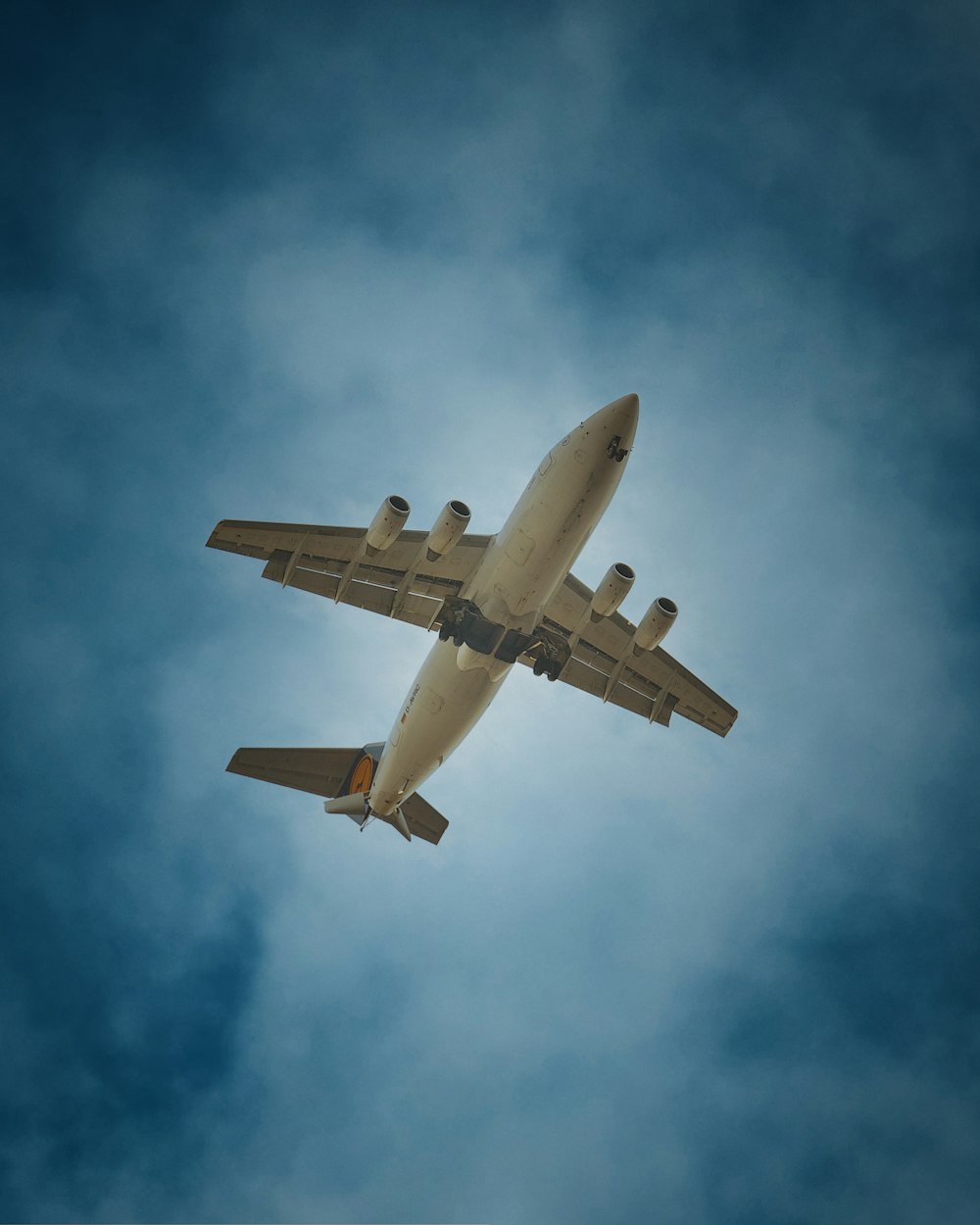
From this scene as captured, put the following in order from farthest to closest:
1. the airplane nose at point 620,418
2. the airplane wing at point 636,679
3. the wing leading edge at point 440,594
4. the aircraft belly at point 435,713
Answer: the airplane wing at point 636,679, the wing leading edge at point 440,594, the aircraft belly at point 435,713, the airplane nose at point 620,418

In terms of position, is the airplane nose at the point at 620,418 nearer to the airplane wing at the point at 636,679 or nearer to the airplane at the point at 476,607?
the airplane at the point at 476,607

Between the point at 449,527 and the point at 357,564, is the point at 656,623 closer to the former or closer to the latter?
the point at 449,527

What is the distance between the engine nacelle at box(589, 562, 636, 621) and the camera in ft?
91.2

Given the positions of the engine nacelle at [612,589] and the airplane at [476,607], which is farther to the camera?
the engine nacelle at [612,589]

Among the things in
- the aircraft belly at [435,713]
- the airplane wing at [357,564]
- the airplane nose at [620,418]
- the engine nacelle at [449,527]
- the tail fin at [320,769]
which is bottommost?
the tail fin at [320,769]

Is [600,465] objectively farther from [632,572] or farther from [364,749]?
[364,749]

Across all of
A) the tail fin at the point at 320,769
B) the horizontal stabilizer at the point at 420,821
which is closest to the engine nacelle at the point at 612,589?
the tail fin at the point at 320,769

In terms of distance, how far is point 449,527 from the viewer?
1030 inches

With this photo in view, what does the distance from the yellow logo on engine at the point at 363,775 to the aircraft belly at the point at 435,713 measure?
2.78m

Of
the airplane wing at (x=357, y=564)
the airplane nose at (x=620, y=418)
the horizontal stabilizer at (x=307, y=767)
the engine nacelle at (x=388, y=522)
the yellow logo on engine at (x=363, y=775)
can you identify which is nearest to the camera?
the airplane nose at (x=620, y=418)

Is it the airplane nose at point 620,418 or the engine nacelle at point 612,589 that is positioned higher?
the airplane nose at point 620,418

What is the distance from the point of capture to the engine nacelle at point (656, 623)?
2858cm

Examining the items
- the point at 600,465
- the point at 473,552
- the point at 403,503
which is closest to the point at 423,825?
the point at 473,552

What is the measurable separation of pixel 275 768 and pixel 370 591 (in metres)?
7.91
